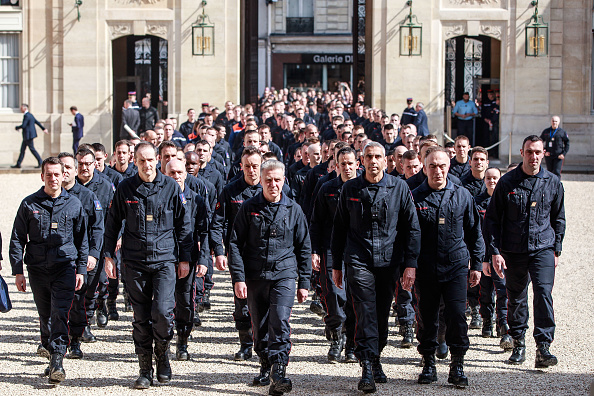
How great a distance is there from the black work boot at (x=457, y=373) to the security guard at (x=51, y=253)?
331 centimetres

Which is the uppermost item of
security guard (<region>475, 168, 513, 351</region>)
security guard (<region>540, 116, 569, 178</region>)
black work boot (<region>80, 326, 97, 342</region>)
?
security guard (<region>540, 116, 569, 178</region>)

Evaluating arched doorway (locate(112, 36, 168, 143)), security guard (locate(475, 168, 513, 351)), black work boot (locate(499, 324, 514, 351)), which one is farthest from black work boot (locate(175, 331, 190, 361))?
arched doorway (locate(112, 36, 168, 143))

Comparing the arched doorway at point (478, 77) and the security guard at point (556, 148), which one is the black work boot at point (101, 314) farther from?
the arched doorway at point (478, 77)

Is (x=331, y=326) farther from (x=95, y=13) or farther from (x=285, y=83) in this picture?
(x=285, y=83)

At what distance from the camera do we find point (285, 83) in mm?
51188

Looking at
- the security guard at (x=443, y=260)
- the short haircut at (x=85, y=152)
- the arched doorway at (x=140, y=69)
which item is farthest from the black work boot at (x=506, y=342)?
the arched doorway at (x=140, y=69)

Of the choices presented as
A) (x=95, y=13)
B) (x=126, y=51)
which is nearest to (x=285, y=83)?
(x=126, y=51)

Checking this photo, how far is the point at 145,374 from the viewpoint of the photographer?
8289 millimetres

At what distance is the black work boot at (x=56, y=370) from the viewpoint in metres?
8.33

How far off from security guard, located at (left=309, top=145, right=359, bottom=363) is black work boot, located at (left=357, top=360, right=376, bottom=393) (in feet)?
3.58

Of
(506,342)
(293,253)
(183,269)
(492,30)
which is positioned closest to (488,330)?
(506,342)

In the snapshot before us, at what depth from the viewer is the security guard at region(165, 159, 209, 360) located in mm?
9078

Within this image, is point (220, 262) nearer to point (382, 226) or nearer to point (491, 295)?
point (382, 226)

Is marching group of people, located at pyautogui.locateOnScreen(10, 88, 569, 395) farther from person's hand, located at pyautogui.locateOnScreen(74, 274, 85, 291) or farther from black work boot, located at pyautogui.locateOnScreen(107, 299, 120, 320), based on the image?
black work boot, located at pyautogui.locateOnScreen(107, 299, 120, 320)
